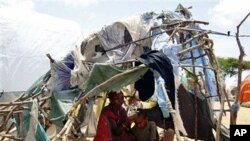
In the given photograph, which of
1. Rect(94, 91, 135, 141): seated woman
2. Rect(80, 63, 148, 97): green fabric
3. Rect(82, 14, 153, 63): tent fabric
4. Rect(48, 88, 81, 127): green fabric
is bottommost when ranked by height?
Rect(94, 91, 135, 141): seated woman

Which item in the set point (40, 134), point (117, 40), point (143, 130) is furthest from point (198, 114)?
point (40, 134)

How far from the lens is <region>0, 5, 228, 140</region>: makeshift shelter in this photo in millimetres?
5516

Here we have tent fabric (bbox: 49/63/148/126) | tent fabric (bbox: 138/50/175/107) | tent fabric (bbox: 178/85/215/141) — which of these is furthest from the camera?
tent fabric (bbox: 178/85/215/141)

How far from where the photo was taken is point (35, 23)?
15383 millimetres

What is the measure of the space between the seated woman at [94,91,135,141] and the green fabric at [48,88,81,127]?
20.3 inches

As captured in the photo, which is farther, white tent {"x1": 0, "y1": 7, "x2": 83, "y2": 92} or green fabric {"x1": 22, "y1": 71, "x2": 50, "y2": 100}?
white tent {"x1": 0, "y1": 7, "x2": 83, "y2": 92}

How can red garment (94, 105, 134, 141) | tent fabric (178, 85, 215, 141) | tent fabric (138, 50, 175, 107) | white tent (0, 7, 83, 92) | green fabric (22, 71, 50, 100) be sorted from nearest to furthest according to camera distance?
tent fabric (138, 50, 175, 107), red garment (94, 105, 134, 141), green fabric (22, 71, 50, 100), tent fabric (178, 85, 215, 141), white tent (0, 7, 83, 92)

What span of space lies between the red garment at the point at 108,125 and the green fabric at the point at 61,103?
0.52m

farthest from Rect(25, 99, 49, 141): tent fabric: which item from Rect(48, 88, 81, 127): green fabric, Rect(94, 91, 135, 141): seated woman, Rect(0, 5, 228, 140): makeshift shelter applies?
Rect(94, 91, 135, 141): seated woman

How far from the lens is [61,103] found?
20.6 feet

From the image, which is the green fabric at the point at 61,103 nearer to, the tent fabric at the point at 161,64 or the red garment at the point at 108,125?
the red garment at the point at 108,125

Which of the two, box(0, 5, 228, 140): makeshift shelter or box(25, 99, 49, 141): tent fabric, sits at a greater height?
box(0, 5, 228, 140): makeshift shelter

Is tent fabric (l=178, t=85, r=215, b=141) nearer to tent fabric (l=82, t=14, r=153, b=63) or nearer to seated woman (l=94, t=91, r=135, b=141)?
seated woman (l=94, t=91, r=135, b=141)

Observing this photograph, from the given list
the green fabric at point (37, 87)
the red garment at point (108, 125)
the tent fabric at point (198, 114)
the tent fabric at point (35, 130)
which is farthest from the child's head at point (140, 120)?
the tent fabric at point (35, 130)
